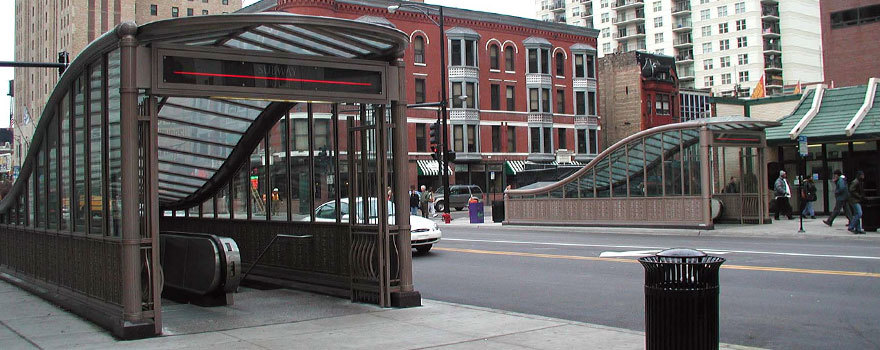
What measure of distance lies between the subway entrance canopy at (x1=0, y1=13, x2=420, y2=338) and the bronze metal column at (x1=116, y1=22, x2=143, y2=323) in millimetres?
13

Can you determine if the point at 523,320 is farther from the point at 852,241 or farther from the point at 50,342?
the point at 852,241

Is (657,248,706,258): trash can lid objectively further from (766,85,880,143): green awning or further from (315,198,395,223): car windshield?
(766,85,880,143): green awning

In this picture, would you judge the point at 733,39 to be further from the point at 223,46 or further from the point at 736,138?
the point at 223,46

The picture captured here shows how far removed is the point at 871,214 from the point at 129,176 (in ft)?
61.6

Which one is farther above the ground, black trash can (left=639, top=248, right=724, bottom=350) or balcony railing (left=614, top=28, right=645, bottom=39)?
balcony railing (left=614, top=28, right=645, bottom=39)

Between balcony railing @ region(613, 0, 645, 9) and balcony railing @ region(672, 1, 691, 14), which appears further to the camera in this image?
balcony railing @ region(613, 0, 645, 9)

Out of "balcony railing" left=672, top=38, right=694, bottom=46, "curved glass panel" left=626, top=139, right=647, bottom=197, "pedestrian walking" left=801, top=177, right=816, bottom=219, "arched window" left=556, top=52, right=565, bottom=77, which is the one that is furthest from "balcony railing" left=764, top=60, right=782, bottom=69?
"curved glass panel" left=626, top=139, right=647, bottom=197

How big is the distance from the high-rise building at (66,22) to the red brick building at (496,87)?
171 ft

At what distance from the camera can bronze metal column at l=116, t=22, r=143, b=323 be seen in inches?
315

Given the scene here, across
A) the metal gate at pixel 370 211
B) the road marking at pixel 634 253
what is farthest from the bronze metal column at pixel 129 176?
the road marking at pixel 634 253

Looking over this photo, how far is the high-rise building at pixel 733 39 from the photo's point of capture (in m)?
97.0

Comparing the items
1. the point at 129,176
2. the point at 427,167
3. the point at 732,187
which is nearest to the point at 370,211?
the point at 129,176

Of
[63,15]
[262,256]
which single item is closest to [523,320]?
[262,256]

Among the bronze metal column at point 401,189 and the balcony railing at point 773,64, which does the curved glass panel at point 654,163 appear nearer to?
the bronze metal column at point 401,189
